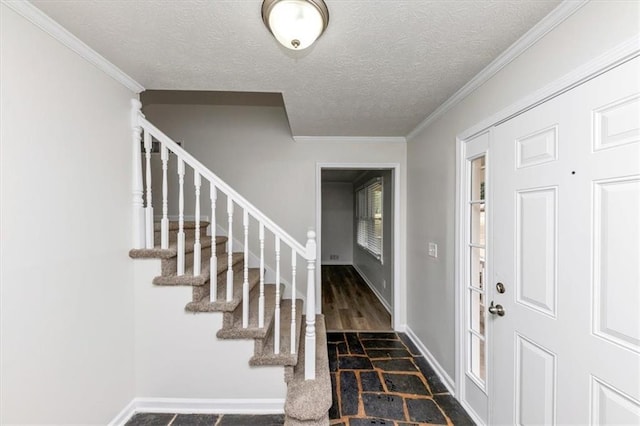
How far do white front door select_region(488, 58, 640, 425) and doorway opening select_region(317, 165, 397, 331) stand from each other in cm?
172

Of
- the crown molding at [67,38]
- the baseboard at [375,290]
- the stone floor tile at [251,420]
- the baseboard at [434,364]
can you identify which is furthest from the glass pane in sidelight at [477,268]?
the crown molding at [67,38]

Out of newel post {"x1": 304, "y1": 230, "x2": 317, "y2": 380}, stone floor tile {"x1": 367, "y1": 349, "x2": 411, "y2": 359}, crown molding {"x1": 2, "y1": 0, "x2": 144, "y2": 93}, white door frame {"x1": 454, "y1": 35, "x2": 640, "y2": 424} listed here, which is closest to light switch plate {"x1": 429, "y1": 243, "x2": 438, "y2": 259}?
white door frame {"x1": 454, "y1": 35, "x2": 640, "y2": 424}

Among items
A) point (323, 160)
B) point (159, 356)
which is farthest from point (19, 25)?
point (323, 160)

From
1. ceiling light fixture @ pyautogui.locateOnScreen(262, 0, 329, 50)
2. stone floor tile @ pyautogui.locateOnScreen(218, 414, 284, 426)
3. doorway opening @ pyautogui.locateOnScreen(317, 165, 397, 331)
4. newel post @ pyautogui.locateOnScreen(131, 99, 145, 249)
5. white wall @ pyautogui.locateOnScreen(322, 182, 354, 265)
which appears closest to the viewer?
ceiling light fixture @ pyautogui.locateOnScreen(262, 0, 329, 50)

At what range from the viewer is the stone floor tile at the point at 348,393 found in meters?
1.90

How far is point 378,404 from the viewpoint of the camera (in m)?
1.95

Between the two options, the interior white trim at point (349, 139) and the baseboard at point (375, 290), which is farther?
the baseboard at point (375, 290)

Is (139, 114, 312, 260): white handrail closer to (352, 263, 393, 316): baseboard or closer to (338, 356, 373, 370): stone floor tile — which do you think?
(338, 356, 373, 370): stone floor tile

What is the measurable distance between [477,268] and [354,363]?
4.57 feet

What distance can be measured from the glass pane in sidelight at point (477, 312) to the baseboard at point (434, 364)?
54 cm

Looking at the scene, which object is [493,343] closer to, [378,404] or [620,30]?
[378,404]

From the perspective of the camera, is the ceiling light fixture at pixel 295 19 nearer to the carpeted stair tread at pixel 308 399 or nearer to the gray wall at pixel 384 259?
the carpeted stair tread at pixel 308 399

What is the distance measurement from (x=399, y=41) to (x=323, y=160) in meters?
1.81

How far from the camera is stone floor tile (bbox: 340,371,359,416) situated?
1.90m
